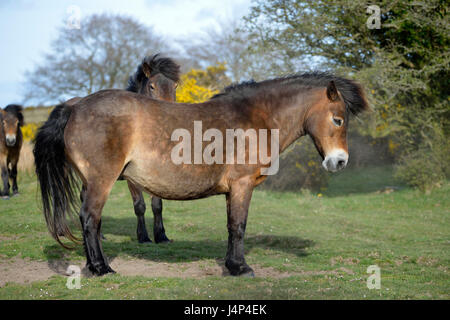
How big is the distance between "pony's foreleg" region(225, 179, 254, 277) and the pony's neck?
0.80 m

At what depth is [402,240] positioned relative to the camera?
8852 mm

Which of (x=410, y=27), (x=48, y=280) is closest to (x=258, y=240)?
(x=48, y=280)

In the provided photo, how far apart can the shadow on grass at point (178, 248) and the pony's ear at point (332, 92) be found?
2.91 m

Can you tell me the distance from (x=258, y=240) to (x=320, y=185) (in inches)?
336

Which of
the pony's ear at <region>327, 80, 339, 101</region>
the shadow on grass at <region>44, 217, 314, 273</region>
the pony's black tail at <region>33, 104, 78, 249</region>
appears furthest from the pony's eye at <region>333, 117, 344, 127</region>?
the pony's black tail at <region>33, 104, 78, 249</region>

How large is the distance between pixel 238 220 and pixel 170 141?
1273 millimetres

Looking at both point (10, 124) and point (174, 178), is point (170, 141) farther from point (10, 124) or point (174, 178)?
point (10, 124)

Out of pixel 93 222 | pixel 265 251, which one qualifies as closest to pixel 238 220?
pixel 93 222

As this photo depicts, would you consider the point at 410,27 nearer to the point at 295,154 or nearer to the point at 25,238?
the point at 295,154

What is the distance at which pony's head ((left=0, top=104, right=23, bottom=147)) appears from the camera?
13055 millimetres

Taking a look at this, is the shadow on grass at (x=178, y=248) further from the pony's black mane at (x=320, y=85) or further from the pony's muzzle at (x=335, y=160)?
the pony's black mane at (x=320, y=85)

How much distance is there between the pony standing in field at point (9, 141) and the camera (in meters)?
13.0

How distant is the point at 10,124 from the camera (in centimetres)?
1310

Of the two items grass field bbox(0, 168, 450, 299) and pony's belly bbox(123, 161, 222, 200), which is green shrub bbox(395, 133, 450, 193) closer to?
grass field bbox(0, 168, 450, 299)
